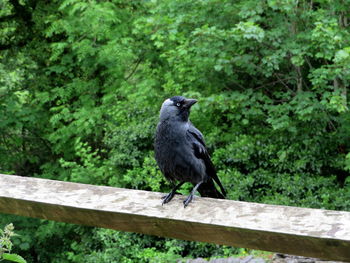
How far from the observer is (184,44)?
253 inches

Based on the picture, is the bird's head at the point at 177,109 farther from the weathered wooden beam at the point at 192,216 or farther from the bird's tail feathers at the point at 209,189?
the weathered wooden beam at the point at 192,216

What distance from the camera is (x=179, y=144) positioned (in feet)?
9.12

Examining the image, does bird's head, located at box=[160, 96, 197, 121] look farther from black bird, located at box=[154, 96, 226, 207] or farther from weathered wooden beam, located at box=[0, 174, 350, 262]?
weathered wooden beam, located at box=[0, 174, 350, 262]

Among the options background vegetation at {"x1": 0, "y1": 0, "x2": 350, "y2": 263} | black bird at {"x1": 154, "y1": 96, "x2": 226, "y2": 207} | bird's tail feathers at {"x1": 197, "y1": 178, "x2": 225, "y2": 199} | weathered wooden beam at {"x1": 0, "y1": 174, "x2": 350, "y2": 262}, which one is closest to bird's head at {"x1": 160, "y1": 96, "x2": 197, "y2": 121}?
black bird at {"x1": 154, "y1": 96, "x2": 226, "y2": 207}

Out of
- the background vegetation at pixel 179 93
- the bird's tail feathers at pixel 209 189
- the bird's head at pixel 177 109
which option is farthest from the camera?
the background vegetation at pixel 179 93

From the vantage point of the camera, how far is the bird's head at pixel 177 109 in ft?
9.02

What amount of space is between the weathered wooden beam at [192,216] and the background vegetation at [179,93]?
3.68 meters

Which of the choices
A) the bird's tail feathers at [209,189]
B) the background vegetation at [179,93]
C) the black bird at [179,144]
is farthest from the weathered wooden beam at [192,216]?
the background vegetation at [179,93]

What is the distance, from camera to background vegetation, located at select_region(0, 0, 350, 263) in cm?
581

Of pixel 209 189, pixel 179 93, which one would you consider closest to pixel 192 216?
pixel 209 189

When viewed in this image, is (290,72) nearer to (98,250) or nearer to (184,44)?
(184,44)

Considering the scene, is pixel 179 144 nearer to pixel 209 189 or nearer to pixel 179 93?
pixel 209 189

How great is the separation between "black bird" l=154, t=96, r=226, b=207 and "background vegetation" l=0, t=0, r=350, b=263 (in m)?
2.71

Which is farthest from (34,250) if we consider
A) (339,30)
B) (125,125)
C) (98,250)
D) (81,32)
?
(339,30)
